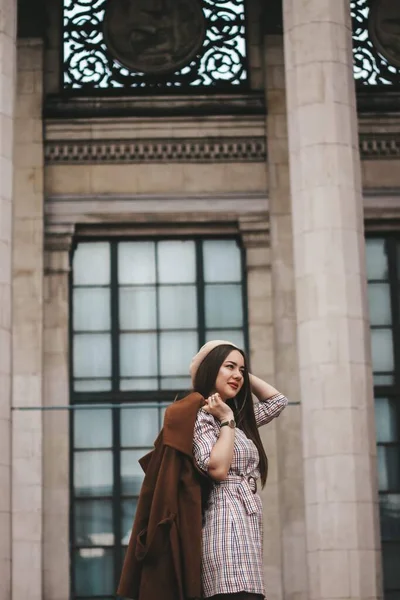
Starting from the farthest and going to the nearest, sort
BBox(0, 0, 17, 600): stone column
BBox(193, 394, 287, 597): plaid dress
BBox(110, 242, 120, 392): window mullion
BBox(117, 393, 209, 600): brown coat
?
1. BBox(110, 242, 120, 392): window mullion
2. BBox(0, 0, 17, 600): stone column
3. BBox(193, 394, 287, 597): plaid dress
4. BBox(117, 393, 209, 600): brown coat

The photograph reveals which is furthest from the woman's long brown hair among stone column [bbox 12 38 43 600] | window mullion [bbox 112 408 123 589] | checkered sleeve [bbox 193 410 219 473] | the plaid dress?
window mullion [bbox 112 408 123 589]

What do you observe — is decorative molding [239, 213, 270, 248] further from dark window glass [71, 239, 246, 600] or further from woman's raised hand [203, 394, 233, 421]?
woman's raised hand [203, 394, 233, 421]

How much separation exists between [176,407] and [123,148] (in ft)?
49.3

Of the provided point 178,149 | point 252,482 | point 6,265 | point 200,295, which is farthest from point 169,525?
point 178,149

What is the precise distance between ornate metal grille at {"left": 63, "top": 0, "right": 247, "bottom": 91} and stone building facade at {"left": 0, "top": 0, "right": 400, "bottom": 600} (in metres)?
0.03

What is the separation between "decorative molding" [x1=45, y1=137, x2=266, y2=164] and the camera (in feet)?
75.9

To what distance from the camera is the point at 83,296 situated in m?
22.9

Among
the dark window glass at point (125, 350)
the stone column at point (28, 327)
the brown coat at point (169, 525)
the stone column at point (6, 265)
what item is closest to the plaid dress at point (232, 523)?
the brown coat at point (169, 525)

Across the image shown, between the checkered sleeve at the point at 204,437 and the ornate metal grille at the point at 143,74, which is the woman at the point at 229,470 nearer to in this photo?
the checkered sleeve at the point at 204,437

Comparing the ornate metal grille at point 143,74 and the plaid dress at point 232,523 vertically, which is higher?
the ornate metal grille at point 143,74

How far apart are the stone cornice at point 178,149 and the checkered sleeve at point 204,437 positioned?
48.9 feet

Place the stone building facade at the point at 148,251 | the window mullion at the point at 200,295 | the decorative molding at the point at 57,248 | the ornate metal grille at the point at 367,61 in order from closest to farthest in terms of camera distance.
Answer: the stone building facade at the point at 148,251 → the decorative molding at the point at 57,248 → the window mullion at the point at 200,295 → the ornate metal grille at the point at 367,61

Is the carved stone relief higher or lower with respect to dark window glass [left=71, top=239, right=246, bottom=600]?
higher

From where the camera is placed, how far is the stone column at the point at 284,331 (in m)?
21.2
